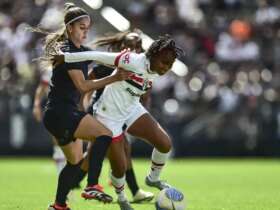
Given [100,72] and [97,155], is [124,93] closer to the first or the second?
[97,155]

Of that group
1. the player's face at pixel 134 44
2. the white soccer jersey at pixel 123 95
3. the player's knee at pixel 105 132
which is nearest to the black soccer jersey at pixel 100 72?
the player's face at pixel 134 44

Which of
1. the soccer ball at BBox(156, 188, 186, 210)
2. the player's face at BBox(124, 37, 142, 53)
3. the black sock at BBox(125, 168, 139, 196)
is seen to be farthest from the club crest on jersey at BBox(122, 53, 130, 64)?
the black sock at BBox(125, 168, 139, 196)

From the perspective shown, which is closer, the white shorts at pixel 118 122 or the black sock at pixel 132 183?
the white shorts at pixel 118 122

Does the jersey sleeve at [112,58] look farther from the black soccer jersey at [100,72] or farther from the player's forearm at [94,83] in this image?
the black soccer jersey at [100,72]

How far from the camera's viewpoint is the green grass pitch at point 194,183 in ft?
34.0

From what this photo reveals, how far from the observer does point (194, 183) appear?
14.8 metres

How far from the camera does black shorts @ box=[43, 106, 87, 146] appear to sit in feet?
27.9

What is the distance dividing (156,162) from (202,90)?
1153 centimetres

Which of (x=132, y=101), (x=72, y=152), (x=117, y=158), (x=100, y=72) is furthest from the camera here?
(x=100, y=72)

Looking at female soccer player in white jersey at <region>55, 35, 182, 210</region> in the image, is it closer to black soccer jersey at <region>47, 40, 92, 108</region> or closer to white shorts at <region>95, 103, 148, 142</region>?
white shorts at <region>95, 103, 148, 142</region>

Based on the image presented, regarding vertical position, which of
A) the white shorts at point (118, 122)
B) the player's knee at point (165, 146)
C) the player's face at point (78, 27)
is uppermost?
the player's face at point (78, 27)

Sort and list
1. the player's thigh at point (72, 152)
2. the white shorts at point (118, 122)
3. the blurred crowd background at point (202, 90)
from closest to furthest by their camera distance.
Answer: the player's thigh at point (72, 152)
the white shorts at point (118, 122)
the blurred crowd background at point (202, 90)

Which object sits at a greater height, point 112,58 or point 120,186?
point 112,58

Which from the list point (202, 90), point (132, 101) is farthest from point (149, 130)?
point (202, 90)
